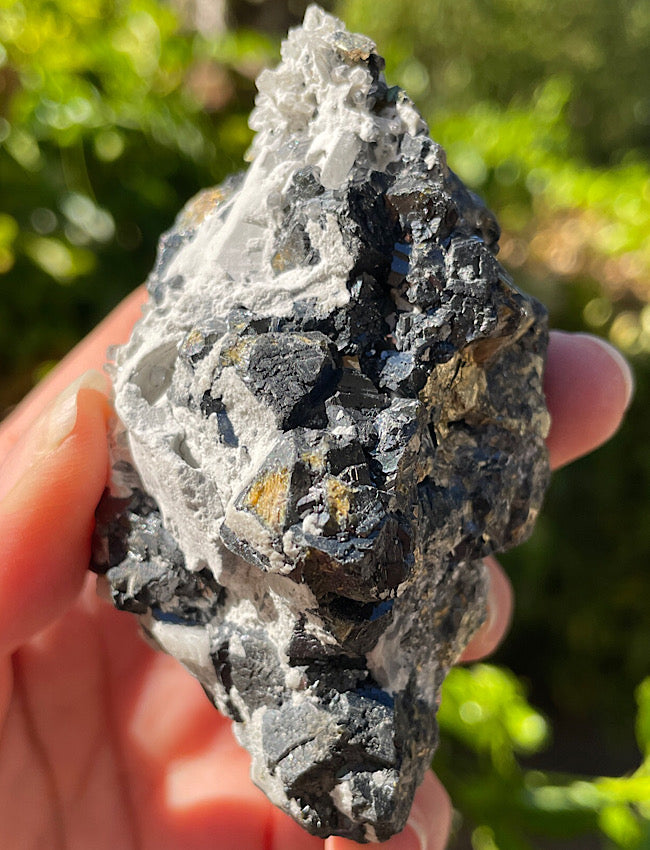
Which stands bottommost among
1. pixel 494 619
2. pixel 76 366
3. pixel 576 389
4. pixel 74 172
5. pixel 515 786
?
pixel 515 786


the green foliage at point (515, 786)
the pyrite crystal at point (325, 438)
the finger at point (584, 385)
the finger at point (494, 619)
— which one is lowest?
the green foliage at point (515, 786)

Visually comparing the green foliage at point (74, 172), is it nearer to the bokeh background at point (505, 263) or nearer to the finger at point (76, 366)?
the bokeh background at point (505, 263)

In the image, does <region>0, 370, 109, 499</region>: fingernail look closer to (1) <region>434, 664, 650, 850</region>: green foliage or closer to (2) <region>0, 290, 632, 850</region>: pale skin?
(2) <region>0, 290, 632, 850</region>: pale skin

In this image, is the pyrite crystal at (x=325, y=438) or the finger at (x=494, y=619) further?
the finger at (x=494, y=619)

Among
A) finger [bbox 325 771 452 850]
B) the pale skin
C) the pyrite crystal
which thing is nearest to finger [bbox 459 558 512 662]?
the pale skin

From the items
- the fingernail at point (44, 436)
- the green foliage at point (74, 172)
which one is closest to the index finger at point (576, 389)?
the fingernail at point (44, 436)

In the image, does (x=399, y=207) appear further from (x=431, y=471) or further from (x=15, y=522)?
(x=15, y=522)

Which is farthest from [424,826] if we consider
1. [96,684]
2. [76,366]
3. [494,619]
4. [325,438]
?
[76,366]

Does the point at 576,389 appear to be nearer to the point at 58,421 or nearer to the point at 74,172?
the point at 58,421
